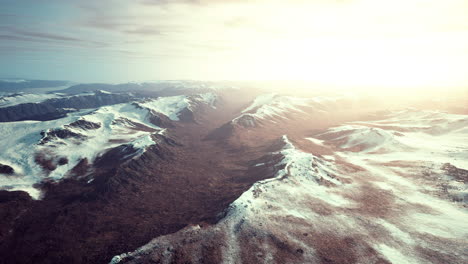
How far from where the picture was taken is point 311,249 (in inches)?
2167

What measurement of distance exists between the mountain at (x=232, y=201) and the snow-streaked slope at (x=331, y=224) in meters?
0.32

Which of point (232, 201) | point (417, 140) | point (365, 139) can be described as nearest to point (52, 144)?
point (232, 201)

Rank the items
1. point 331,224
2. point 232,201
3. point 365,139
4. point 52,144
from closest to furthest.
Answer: point 331,224
point 232,201
point 52,144
point 365,139

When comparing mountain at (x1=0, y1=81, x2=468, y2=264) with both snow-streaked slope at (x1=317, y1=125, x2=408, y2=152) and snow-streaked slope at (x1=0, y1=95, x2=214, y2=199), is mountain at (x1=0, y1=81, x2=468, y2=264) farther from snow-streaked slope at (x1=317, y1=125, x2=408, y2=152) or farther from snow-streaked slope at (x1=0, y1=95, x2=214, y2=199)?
snow-streaked slope at (x1=317, y1=125, x2=408, y2=152)

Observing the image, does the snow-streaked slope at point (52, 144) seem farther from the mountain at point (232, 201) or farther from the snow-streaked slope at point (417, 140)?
the snow-streaked slope at point (417, 140)

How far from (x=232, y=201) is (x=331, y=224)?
1136 inches

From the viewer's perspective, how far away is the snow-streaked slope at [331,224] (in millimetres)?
52906

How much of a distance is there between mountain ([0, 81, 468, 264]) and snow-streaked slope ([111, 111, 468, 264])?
32 centimetres

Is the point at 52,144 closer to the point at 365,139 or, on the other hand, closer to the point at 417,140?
the point at 365,139

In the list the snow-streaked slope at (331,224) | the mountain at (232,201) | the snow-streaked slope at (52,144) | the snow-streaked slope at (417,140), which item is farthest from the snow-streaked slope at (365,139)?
the snow-streaked slope at (52,144)

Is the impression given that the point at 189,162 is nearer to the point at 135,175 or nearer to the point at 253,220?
the point at 135,175

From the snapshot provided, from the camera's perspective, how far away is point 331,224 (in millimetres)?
64250

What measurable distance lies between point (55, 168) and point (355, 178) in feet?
440

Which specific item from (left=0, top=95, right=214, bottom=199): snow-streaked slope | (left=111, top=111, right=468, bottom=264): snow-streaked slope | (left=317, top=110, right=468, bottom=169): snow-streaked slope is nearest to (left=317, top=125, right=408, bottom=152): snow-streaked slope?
(left=317, top=110, right=468, bottom=169): snow-streaked slope
